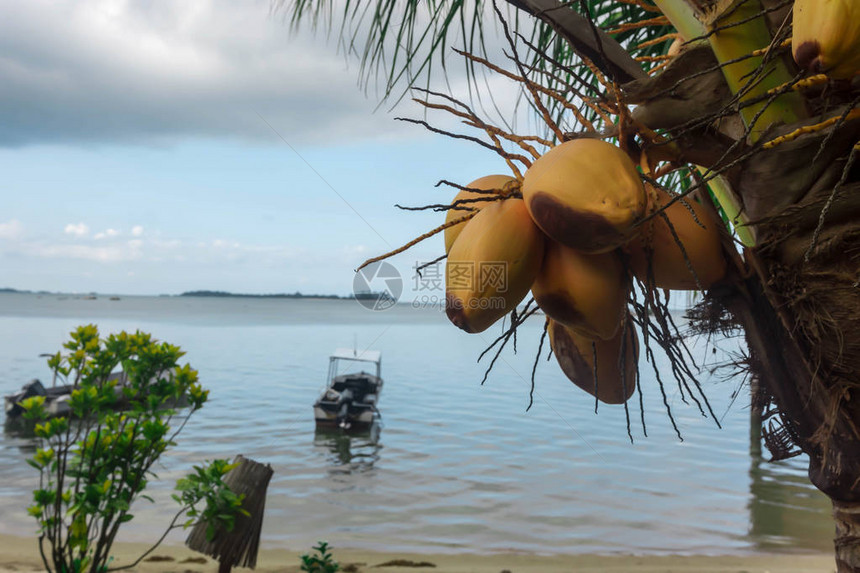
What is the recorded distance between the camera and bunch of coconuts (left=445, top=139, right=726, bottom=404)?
2.53 feet

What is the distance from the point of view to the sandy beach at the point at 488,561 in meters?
7.52

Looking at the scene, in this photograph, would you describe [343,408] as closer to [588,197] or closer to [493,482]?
[493,482]

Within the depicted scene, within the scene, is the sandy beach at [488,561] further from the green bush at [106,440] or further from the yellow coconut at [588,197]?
the yellow coconut at [588,197]

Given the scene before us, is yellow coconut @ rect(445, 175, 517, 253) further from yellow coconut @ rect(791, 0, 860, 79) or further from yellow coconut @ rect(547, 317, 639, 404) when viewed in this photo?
yellow coconut @ rect(791, 0, 860, 79)

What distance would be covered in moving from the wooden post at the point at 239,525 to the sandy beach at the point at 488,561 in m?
2.95

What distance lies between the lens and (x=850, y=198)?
0.90m

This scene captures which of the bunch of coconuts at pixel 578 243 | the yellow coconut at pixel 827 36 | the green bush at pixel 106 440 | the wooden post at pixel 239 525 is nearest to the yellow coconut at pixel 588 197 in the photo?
the bunch of coconuts at pixel 578 243

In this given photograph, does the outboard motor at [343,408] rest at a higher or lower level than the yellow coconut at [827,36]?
lower

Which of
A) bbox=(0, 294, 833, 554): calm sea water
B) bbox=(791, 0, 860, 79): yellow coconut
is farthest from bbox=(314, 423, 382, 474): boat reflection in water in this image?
bbox=(791, 0, 860, 79): yellow coconut

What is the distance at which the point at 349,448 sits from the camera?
1555 cm

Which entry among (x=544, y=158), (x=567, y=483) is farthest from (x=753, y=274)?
(x=567, y=483)

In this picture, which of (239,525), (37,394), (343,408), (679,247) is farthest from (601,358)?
(37,394)

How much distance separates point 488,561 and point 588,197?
8529mm

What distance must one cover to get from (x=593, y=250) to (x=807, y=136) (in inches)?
13.3
